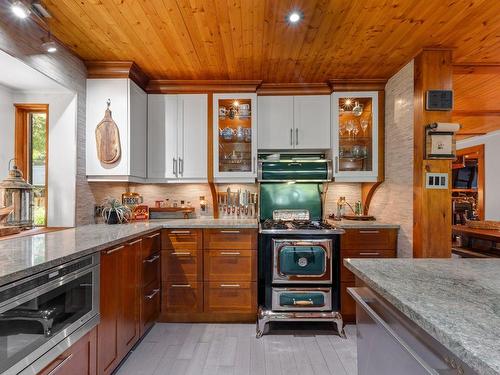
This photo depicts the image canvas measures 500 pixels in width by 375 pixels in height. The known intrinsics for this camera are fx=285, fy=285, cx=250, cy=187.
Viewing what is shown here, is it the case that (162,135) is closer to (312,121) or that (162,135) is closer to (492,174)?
(312,121)

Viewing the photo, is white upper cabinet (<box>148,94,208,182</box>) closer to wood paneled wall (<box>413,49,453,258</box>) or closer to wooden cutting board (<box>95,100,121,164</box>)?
wooden cutting board (<box>95,100,121,164</box>)

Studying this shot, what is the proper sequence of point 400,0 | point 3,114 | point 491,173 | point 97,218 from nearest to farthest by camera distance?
point 400,0
point 3,114
point 97,218
point 491,173

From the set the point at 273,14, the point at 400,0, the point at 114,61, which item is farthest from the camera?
the point at 114,61

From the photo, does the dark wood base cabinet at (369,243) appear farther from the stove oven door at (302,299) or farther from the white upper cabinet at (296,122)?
the white upper cabinet at (296,122)

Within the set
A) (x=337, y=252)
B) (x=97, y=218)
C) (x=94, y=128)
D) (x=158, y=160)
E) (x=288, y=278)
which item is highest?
(x=94, y=128)

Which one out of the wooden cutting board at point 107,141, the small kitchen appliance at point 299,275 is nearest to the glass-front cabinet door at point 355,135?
the small kitchen appliance at point 299,275

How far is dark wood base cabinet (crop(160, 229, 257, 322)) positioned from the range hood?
2.10 ft

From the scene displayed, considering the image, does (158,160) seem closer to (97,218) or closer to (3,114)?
(97,218)

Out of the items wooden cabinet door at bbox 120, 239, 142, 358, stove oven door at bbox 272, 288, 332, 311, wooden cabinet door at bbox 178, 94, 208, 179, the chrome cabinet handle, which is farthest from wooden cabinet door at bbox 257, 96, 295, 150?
the chrome cabinet handle

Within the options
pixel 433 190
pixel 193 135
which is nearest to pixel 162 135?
pixel 193 135

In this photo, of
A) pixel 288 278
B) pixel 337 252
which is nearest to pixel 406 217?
pixel 337 252

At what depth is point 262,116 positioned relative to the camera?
10.1ft

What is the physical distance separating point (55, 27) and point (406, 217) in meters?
3.19

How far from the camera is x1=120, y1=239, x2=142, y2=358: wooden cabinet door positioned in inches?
76.4
